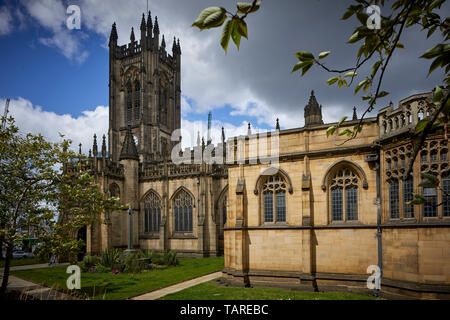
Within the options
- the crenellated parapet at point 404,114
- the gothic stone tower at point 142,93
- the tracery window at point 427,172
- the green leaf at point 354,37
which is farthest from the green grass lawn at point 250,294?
the gothic stone tower at point 142,93

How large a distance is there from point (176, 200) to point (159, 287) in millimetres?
16415

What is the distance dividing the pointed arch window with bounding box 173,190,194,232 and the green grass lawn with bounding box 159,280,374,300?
1608 cm

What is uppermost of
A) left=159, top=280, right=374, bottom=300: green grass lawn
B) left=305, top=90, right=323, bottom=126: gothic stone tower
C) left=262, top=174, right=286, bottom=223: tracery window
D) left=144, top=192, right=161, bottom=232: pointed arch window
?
left=305, top=90, right=323, bottom=126: gothic stone tower

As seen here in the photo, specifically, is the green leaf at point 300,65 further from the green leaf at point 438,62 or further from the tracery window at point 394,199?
the tracery window at point 394,199

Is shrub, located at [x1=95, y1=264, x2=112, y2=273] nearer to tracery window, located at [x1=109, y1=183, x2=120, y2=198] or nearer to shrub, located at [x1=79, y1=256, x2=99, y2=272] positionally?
shrub, located at [x1=79, y1=256, x2=99, y2=272]

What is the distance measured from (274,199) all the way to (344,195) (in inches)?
132

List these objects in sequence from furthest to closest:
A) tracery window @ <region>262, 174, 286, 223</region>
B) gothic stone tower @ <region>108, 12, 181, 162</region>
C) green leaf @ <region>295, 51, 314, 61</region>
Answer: gothic stone tower @ <region>108, 12, 181, 162</region>, tracery window @ <region>262, 174, 286, 223</region>, green leaf @ <region>295, 51, 314, 61</region>

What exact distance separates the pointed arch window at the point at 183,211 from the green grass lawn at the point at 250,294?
52.8 ft

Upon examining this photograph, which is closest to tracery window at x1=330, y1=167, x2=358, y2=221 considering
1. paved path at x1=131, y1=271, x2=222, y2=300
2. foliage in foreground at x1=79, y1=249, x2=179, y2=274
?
paved path at x1=131, y1=271, x2=222, y2=300

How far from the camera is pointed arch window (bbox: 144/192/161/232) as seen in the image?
33.3 m

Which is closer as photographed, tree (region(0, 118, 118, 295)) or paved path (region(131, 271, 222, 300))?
tree (region(0, 118, 118, 295))

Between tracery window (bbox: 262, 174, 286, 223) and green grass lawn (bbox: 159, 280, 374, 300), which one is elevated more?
tracery window (bbox: 262, 174, 286, 223)

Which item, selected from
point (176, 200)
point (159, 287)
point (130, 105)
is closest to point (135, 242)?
point (176, 200)

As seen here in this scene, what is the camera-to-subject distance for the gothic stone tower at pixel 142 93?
49.8 meters
